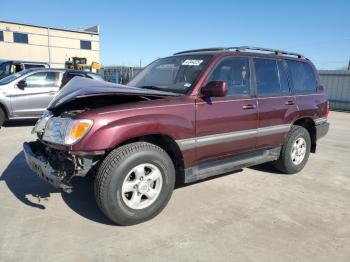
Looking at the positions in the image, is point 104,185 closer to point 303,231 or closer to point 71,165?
point 71,165

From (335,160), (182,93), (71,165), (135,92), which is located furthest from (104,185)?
(335,160)

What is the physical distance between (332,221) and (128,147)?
8.04 feet

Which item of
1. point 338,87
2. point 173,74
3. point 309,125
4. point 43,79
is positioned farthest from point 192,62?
point 338,87

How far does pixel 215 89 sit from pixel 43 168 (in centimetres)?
Answer: 202

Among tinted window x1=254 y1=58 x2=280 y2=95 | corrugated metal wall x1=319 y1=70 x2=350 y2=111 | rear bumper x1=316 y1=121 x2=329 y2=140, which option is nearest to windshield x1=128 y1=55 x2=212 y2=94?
tinted window x1=254 y1=58 x2=280 y2=95

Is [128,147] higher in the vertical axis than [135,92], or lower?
lower

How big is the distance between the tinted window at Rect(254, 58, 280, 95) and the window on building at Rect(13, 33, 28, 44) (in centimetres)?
4309

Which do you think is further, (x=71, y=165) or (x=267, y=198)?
(x=267, y=198)

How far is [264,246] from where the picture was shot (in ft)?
Answer: 10.3

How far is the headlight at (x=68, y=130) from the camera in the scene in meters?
3.15

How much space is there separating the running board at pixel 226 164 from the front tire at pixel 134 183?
37cm

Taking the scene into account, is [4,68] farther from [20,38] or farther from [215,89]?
[20,38]

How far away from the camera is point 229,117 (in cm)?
418

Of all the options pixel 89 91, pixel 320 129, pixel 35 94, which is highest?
pixel 89 91
